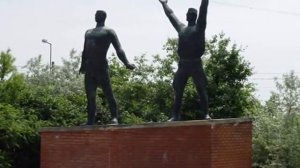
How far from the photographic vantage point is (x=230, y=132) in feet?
45.1

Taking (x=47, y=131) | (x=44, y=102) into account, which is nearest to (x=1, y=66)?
(x=44, y=102)

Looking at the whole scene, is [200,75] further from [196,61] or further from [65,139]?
[65,139]

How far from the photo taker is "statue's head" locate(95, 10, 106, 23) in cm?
1522

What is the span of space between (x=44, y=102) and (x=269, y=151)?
6379mm

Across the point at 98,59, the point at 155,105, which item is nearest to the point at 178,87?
the point at 98,59

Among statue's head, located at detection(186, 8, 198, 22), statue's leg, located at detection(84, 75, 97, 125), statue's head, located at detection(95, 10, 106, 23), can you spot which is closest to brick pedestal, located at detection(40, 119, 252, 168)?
statue's leg, located at detection(84, 75, 97, 125)

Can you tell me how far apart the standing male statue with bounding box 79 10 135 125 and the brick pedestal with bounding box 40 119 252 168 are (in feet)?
1.83

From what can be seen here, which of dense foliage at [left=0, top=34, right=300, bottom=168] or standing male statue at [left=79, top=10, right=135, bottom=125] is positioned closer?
standing male statue at [left=79, top=10, right=135, bottom=125]

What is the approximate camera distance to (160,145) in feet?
45.4

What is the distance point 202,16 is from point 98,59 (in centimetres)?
244

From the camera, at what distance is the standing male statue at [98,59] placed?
1508 cm

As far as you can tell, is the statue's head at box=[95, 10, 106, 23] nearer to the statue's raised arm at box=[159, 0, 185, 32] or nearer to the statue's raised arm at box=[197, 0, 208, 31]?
the statue's raised arm at box=[159, 0, 185, 32]

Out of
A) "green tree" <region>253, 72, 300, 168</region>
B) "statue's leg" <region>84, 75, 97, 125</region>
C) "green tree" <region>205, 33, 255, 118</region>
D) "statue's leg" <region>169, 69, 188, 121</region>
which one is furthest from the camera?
"green tree" <region>205, 33, 255, 118</region>

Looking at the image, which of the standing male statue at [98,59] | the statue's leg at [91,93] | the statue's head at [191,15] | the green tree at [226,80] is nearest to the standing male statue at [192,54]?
the statue's head at [191,15]
